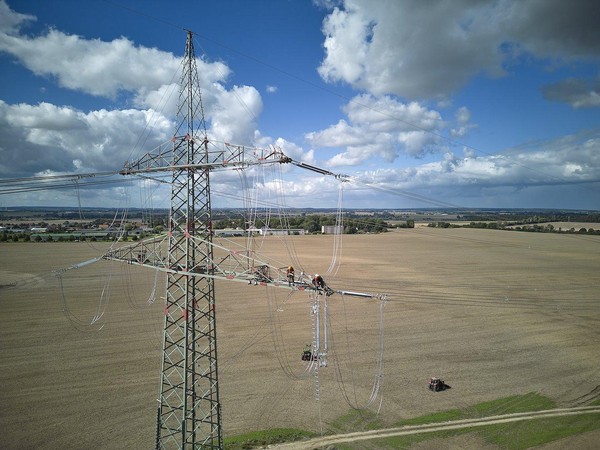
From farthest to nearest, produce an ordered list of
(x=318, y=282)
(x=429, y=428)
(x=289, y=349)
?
(x=289, y=349), (x=429, y=428), (x=318, y=282)

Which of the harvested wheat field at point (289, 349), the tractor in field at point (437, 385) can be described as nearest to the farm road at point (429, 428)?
the harvested wheat field at point (289, 349)

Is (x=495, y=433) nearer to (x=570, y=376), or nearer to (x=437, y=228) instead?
(x=570, y=376)

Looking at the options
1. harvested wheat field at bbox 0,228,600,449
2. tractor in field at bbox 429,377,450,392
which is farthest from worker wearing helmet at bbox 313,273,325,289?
tractor in field at bbox 429,377,450,392

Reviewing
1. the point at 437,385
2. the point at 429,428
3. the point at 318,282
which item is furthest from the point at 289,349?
the point at 318,282

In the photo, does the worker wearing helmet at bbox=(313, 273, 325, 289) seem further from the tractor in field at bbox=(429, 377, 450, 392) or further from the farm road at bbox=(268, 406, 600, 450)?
the tractor in field at bbox=(429, 377, 450, 392)

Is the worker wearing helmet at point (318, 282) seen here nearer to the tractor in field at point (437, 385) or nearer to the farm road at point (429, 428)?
the farm road at point (429, 428)

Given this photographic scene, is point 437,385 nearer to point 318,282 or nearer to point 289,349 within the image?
point 289,349

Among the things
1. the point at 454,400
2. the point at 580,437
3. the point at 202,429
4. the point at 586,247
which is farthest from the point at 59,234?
the point at 586,247
